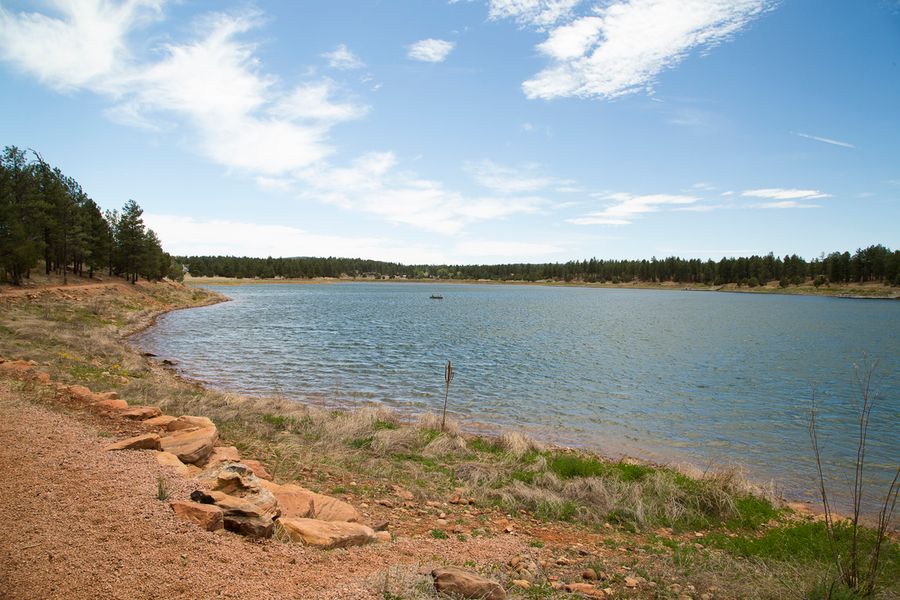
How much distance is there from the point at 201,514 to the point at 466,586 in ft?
11.9

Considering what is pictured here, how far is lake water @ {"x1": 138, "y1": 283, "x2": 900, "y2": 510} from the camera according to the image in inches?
692

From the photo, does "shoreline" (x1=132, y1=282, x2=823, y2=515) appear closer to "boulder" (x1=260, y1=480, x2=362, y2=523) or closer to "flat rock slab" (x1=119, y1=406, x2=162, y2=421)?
"flat rock slab" (x1=119, y1=406, x2=162, y2=421)

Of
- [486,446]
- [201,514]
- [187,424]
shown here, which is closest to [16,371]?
[187,424]

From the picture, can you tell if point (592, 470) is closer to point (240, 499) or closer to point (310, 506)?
point (310, 506)

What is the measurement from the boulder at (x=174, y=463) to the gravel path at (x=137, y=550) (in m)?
0.23

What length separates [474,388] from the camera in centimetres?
2475

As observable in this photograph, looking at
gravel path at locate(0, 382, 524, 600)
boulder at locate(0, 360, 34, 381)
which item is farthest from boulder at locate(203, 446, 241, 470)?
boulder at locate(0, 360, 34, 381)

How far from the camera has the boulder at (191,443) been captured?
30.2 feet

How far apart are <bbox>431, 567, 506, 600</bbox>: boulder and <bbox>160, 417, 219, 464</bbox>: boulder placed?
6.07m

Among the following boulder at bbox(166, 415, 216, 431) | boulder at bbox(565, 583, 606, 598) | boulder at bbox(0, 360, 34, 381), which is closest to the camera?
boulder at bbox(565, 583, 606, 598)

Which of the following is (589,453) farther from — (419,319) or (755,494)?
(419,319)

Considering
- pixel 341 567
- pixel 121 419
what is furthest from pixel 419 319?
pixel 341 567

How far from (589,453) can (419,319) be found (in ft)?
163

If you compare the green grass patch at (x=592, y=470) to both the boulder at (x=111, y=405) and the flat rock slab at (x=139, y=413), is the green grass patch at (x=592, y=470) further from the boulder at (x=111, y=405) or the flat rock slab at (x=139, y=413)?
the boulder at (x=111, y=405)
